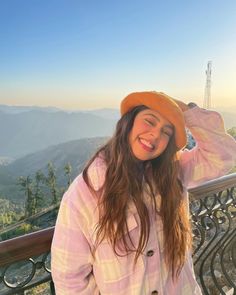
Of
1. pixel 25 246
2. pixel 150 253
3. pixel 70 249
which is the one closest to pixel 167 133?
pixel 150 253

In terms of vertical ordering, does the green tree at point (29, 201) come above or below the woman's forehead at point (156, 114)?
below

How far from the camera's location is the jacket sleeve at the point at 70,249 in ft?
4.42

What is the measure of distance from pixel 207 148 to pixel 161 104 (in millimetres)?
435

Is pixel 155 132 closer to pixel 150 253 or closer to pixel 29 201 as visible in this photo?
pixel 150 253

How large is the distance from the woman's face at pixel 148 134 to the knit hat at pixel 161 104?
0.03 meters

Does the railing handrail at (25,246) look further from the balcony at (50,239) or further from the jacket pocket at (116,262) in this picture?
the jacket pocket at (116,262)

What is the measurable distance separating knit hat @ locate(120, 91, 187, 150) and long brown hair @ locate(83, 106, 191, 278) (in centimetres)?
4

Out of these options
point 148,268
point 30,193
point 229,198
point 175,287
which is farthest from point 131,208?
point 30,193

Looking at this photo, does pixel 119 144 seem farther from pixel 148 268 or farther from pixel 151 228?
pixel 148 268

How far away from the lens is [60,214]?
4.46 ft

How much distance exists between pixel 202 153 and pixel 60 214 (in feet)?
2.70

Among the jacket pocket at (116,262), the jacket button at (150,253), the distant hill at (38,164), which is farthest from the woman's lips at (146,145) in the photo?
the distant hill at (38,164)

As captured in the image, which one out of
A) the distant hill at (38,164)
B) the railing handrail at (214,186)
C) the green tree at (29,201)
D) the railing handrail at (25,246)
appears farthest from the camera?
the distant hill at (38,164)

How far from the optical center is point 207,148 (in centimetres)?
178
